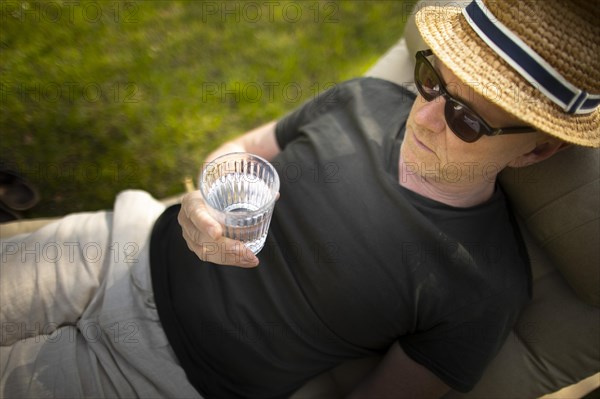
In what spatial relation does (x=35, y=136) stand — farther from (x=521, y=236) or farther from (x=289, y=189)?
(x=521, y=236)

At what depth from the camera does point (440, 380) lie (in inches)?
66.7

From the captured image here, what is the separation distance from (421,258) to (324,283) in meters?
0.37

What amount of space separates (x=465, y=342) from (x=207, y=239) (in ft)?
3.22

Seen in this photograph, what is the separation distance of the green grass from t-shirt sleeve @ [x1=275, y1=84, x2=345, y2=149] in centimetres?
122

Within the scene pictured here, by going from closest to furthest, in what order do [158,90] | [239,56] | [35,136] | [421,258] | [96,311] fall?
[421,258] < [96,311] < [35,136] < [158,90] < [239,56]

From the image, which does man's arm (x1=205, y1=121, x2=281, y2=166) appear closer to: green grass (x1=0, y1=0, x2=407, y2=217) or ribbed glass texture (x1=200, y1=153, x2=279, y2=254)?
ribbed glass texture (x1=200, y1=153, x2=279, y2=254)

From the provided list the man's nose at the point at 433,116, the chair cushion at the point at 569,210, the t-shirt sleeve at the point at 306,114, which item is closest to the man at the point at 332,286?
the man's nose at the point at 433,116

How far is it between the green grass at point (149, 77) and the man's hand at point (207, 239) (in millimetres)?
1595

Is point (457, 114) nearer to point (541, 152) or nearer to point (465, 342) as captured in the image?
point (541, 152)

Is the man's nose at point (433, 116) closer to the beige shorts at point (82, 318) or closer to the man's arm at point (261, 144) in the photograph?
the man's arm at point (261, 144)

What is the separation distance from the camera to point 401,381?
5.65 ft

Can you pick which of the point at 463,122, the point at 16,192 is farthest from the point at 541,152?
the point at 16,192

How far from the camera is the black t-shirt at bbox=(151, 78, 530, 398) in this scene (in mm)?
1666

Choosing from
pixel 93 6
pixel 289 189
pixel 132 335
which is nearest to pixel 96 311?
pixel 132 335
